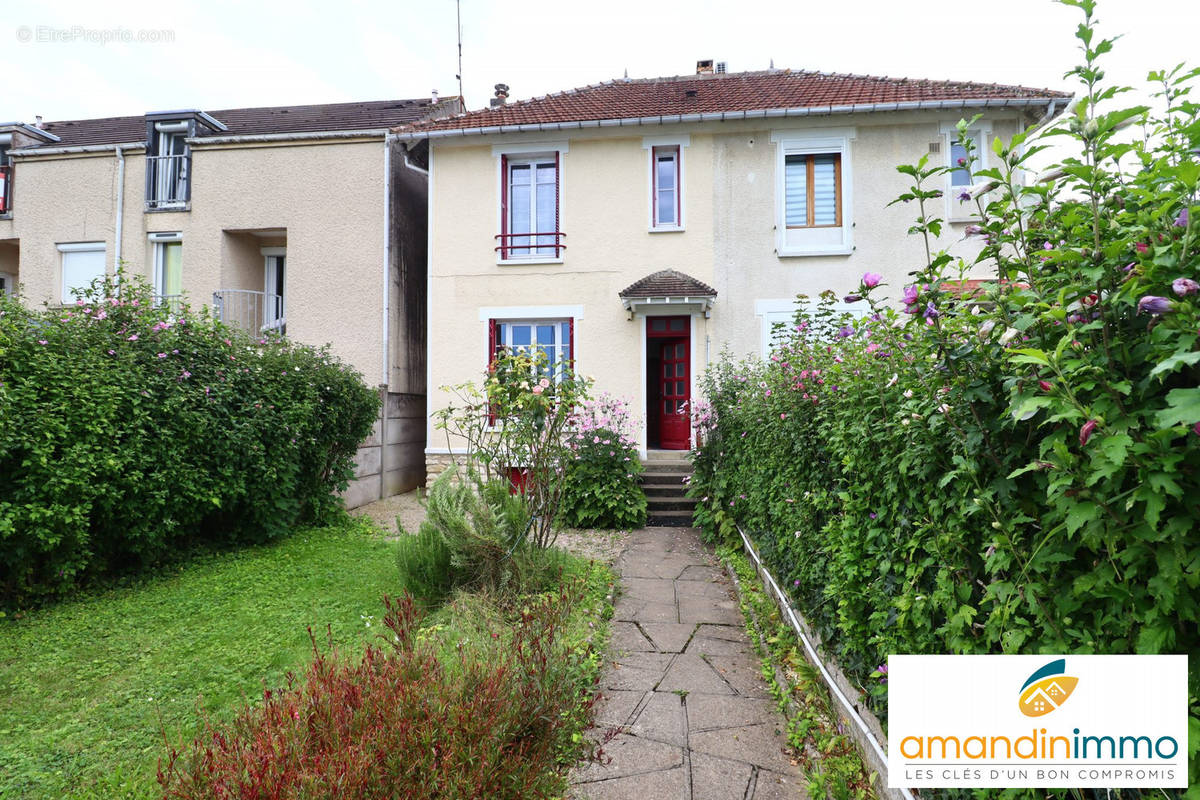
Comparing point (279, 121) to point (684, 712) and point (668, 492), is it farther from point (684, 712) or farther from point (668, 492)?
point (684, 712)

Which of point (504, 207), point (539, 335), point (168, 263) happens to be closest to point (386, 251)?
point (504, 207)

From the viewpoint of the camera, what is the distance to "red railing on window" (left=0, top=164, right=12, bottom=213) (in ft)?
41.0

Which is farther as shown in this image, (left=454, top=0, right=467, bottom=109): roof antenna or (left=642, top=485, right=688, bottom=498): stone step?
(left=454, top=0, right=467, bottom=109): roof antenna

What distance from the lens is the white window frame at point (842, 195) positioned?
403 inches

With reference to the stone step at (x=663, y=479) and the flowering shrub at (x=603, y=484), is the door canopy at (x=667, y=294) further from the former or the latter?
the stone step at (x=663, y=479)

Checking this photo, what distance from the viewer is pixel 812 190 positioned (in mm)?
10461

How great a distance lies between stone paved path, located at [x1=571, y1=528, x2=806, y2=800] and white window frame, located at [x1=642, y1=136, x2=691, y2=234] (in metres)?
7.13

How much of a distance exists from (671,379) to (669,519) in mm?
3378

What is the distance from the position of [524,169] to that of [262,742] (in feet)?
34.7

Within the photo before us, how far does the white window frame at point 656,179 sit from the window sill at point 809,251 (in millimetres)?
1824

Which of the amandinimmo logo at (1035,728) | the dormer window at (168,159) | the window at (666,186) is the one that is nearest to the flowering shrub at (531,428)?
the amandinimmo logo at (1035,728)

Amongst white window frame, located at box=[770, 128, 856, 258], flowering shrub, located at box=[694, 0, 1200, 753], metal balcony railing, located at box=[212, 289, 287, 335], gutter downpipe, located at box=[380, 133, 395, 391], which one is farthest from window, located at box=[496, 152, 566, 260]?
flowering shrub, located at box=[694, 0, 1200, 753]

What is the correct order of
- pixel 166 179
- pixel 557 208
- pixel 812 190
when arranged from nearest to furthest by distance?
pixel 812 190
pixel 557 208
pixel 166 179

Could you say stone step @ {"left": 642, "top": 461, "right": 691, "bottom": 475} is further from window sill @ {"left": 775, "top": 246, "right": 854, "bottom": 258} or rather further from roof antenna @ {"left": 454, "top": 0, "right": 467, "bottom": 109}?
roof antenna @ {"left": 454, "top": 0, "right": 467, "bottom": 109}
